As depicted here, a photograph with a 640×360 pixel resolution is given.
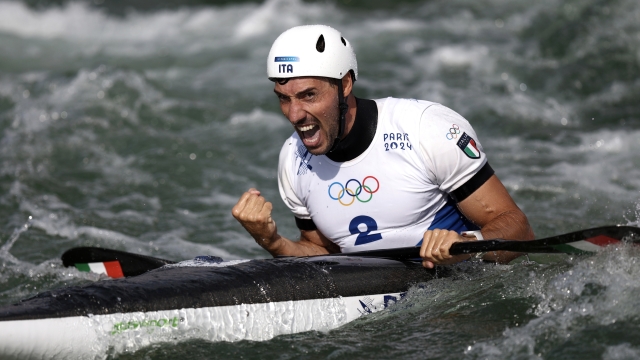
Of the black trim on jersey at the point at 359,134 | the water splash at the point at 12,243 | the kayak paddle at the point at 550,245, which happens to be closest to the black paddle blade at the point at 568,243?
the kayak paddle at the point at 550,245

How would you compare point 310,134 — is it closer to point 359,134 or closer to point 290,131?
point 359,134

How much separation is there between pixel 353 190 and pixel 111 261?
5.39 feet

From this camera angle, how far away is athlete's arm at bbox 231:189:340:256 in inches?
180

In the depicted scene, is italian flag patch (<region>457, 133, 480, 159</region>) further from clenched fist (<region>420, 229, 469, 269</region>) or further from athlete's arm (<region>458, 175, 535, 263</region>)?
clenched fist (<region>420, 229, 469, 269</region>)

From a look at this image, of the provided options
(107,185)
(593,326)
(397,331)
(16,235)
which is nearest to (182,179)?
(107,185)

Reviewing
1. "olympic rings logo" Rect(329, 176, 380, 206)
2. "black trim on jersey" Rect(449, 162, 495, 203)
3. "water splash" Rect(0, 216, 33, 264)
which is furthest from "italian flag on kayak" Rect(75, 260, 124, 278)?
"black trim on jersey" Rect(449, 162, 495, 203)

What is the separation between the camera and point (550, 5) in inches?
571

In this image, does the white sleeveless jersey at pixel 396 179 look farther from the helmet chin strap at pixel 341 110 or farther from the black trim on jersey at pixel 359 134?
the helmet chin strap at pixel 341 110

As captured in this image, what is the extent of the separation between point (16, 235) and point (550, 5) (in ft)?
34.3

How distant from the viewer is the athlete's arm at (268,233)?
15.0 ft

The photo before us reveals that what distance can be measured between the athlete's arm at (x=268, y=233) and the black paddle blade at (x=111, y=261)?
631 mm

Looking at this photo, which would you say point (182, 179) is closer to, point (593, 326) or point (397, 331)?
point (397, 331)

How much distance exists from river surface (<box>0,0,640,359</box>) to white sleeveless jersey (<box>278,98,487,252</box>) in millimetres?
399

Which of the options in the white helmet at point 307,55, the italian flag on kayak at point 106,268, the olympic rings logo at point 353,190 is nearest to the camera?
the white helmet at point 307,55
